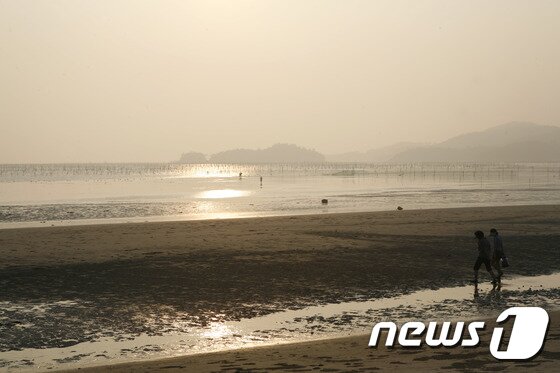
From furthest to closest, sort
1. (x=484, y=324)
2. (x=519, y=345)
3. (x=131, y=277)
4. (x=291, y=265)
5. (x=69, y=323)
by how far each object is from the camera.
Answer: (x=291, y=265) → (x=131, y=277) → (x=69, y=323) → (x=484, y=324) → (x=519, y=345)

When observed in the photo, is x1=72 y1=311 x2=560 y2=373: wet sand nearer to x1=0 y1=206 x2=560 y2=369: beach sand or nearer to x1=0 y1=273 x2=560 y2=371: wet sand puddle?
x1=0 y1=206 x2=560 y2=369: beach sand

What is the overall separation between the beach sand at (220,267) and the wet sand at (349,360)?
219 millimetres

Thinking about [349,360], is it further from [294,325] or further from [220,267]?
[220,267]

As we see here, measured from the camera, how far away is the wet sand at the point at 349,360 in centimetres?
1059

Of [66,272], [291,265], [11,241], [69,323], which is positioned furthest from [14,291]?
[11,241]

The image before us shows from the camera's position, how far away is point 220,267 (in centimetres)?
2280

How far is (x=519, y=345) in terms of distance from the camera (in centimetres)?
1160

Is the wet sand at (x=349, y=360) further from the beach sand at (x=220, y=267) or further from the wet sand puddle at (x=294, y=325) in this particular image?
the wet sand puddle at (x=294, y=325)

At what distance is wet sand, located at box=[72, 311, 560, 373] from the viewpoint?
10.6 m

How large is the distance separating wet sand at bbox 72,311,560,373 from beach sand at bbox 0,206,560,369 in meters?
0.22

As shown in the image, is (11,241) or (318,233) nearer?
(11,241)

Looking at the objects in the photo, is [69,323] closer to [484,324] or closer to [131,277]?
[131,277]

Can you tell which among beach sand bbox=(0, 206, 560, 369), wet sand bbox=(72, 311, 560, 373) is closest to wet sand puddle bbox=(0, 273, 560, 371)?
beach sand bbox=(0, 206, 560, 369)

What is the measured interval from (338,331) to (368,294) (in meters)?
4.61
